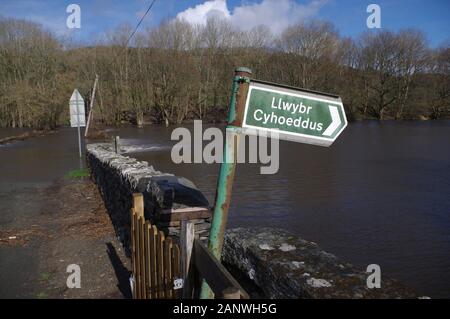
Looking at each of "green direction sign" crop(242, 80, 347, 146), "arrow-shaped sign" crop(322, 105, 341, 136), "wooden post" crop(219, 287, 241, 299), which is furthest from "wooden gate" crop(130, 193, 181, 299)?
"arrow-shaped sign" crop(322, 105, 341, 136)

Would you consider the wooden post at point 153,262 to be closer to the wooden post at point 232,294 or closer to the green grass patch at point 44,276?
the wooden post at point 232,294

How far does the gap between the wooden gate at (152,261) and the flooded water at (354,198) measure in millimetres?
4163

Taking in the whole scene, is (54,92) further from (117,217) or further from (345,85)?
(117,217)

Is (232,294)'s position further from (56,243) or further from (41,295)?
(56,243)

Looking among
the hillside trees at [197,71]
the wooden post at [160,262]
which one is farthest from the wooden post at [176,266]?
the hillside trees at [197,71]

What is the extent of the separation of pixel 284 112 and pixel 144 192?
3.60 metres

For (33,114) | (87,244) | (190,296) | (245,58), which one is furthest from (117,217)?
(245,58)

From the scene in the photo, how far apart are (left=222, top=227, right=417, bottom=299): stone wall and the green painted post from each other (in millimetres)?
521

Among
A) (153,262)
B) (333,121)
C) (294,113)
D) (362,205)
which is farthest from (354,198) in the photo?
(294,113)

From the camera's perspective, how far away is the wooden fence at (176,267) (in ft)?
7.68

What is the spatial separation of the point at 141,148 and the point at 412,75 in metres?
47.0

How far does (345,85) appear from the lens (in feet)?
182

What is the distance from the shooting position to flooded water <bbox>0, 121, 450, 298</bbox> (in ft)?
23.0
